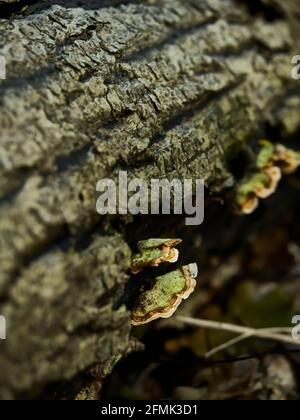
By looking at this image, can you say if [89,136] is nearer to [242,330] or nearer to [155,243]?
[155,243]

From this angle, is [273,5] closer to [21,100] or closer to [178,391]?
[21,100]

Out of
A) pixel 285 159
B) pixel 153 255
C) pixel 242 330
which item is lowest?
pixel 242 330

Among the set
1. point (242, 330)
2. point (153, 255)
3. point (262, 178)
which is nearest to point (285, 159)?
point (262, 178)

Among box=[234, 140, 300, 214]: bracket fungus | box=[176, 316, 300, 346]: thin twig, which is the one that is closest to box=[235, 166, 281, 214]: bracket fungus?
Result: box=[234, 140, 300, 214]: bracket fungus

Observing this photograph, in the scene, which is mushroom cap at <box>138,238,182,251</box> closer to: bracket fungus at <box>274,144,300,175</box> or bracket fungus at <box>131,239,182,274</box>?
bracket fungus at <box>131,239,182,274</box>

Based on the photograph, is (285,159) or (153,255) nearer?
(153,255)
